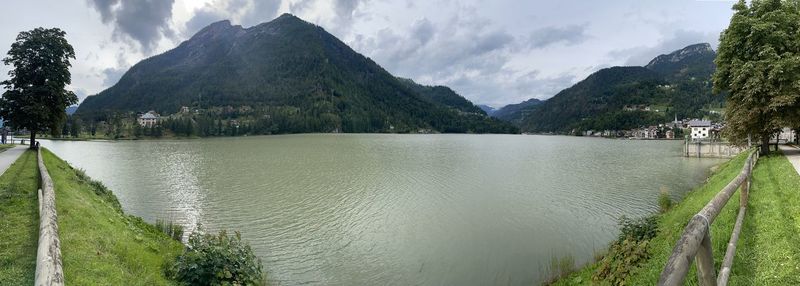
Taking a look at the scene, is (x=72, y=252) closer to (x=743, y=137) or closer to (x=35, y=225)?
(x=35, y=225)

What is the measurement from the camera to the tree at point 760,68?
2823 cm

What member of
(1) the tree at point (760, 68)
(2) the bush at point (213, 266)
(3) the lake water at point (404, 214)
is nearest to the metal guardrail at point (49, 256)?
(2) the bush at point (213, 266)

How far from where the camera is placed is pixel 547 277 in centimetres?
1469

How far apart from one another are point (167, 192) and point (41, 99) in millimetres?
22579

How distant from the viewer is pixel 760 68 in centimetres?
2919

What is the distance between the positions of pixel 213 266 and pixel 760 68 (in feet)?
126

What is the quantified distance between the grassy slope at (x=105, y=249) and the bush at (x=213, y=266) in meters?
0.51

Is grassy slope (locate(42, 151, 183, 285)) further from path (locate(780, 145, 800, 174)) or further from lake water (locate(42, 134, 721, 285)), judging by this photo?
path (locate(780, 145, 800, 174))

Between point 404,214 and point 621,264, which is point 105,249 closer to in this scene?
point 621,264

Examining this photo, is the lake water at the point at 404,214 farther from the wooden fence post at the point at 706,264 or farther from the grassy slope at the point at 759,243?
the wooden fence post at the point at 706,264

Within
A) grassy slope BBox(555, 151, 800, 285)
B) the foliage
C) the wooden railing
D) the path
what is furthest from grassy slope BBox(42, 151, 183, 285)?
the path

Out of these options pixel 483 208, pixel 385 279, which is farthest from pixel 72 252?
pixel 483 208

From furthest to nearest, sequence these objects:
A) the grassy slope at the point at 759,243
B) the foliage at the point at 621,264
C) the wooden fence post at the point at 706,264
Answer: the foliage at the point at 621,264 → the grassy slope at the point at 759,243 → the wooden fence post at the point at 706,264

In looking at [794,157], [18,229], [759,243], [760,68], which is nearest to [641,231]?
[759,243]
